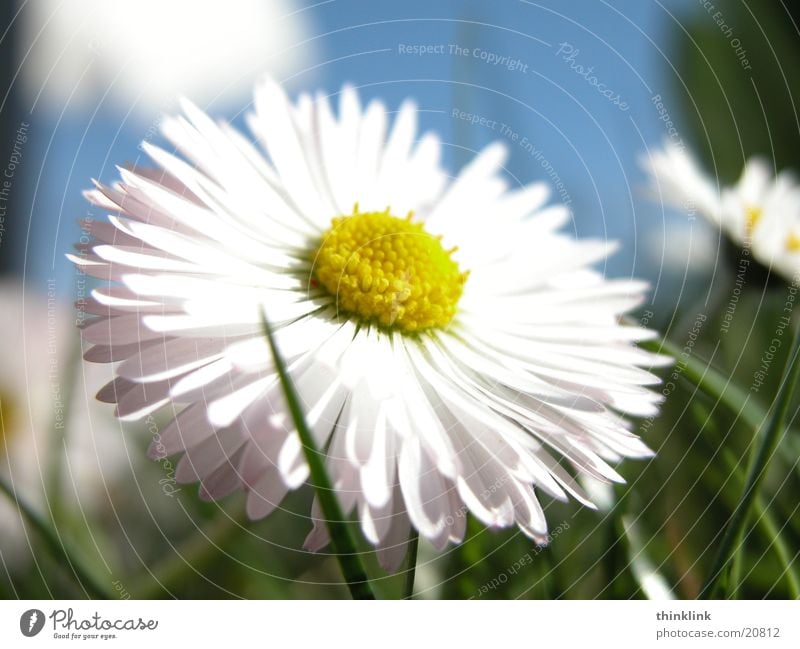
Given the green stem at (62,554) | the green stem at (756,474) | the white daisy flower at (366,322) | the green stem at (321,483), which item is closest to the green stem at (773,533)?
the green stem at (756,474)

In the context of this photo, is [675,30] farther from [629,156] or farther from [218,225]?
[218,225]

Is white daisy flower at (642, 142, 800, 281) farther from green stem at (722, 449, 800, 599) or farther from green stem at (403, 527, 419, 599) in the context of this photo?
green stem at (403, 527, 419, 599)

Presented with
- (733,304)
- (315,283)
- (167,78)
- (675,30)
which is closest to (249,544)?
(315,283)

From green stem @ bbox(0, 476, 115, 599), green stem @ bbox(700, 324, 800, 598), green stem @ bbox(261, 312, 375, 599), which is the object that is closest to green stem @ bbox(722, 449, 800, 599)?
green stem @ bbox(700, 324, 800, 598)

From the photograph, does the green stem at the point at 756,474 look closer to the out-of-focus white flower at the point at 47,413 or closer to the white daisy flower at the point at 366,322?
the white daisy flower at the point at 366,322

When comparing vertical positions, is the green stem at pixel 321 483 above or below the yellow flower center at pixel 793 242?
below

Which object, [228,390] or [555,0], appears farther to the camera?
[555,0]

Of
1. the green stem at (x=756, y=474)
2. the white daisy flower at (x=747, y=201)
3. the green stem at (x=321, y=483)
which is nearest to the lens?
the green stem at (x=321, y=483)
